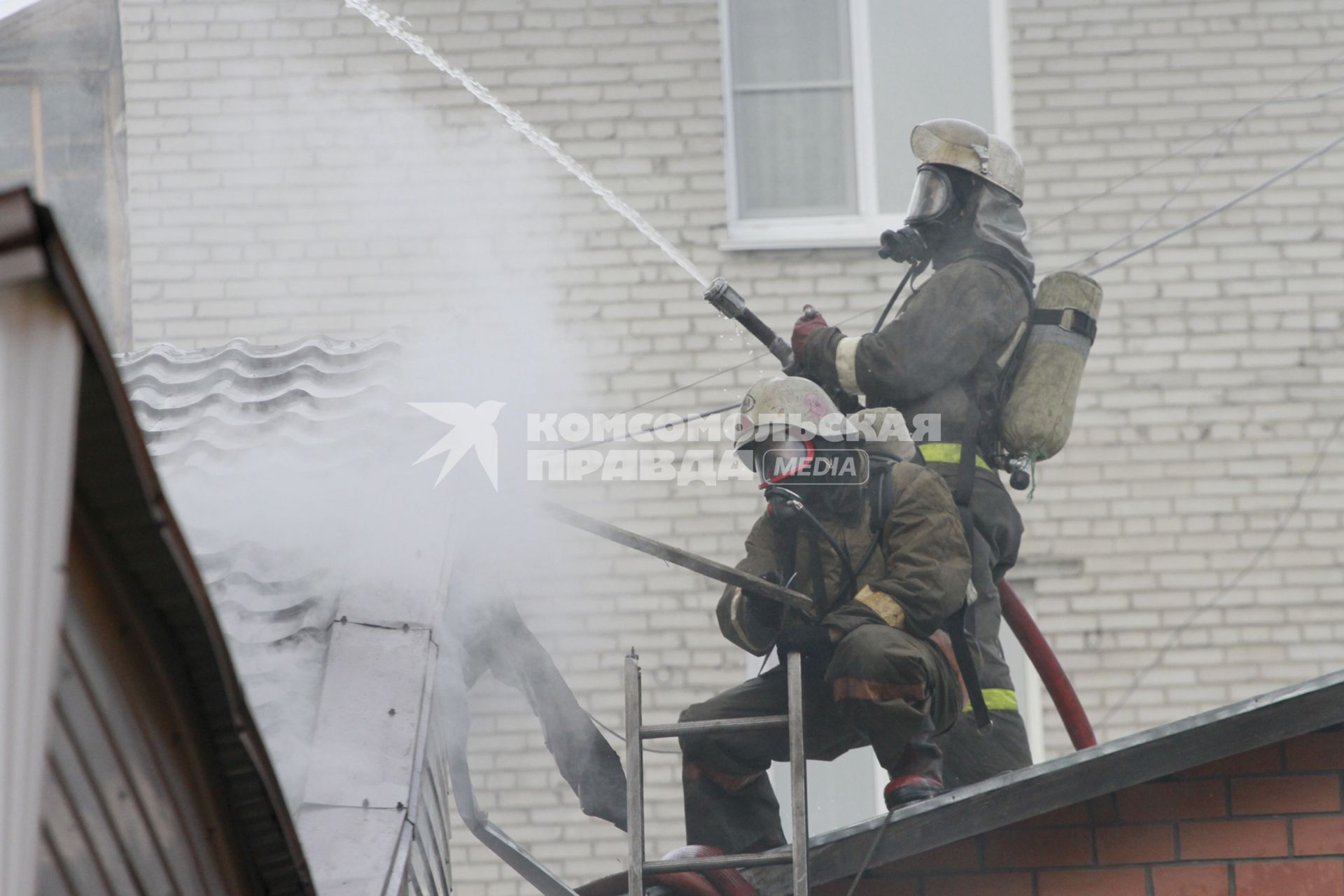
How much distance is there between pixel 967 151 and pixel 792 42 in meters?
3.23

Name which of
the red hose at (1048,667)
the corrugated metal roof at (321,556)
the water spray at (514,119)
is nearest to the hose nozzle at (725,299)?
the corrugated metal roof at (321,556)

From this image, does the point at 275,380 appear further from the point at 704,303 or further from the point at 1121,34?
the point at 1121,34

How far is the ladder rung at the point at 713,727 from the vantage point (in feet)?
10.8

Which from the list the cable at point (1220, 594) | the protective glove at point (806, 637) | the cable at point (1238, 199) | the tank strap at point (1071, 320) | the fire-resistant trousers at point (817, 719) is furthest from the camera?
the cable at point (1238, 199)

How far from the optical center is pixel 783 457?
3.65 metres

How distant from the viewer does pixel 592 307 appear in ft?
22.5

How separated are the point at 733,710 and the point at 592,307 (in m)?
3.43

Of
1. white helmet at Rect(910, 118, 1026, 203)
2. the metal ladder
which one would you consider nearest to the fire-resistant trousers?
the metal ladder

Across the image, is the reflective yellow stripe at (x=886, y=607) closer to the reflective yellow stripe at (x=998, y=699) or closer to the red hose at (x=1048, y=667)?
the reflective yellow stripe at (x=998, y=699)

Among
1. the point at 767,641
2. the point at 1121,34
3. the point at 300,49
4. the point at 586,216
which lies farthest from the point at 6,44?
the point at 767,641

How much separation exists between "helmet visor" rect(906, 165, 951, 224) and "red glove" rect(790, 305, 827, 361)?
0.39 m

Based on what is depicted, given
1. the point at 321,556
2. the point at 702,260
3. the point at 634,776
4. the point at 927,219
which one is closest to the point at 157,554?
the point at 634,776

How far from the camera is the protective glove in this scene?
11.7 ft

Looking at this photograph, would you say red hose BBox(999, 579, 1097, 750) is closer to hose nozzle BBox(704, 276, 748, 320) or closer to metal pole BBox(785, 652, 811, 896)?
hose nozzle BBox(704, 276, 748, 320)
